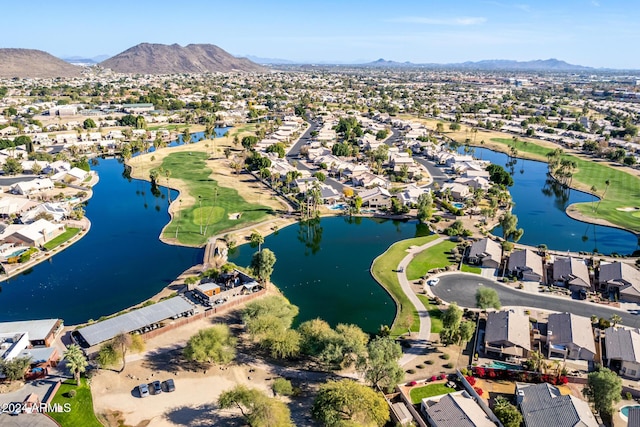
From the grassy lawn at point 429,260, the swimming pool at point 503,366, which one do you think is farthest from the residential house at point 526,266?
the swimming pool at point 503,366

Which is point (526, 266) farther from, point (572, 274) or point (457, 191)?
point (457, 191)

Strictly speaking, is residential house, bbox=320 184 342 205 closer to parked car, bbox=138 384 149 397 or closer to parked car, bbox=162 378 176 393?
parked car, bbox=162 378 176 393

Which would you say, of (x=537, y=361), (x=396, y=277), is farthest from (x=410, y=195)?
(x=537, y=361)

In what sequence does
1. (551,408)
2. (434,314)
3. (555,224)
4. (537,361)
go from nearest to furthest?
(551,408)
(537,361)
(434,314)
(555,224)

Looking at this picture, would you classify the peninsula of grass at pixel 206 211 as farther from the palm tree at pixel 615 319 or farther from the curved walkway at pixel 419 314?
the palm tree at pixel 615 319

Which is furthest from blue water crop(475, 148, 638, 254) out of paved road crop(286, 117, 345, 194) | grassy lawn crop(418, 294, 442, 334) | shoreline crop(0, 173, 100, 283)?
shoreline crop(0, 173, 100, 283)

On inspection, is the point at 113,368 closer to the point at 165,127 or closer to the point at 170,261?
the point at 170,261
